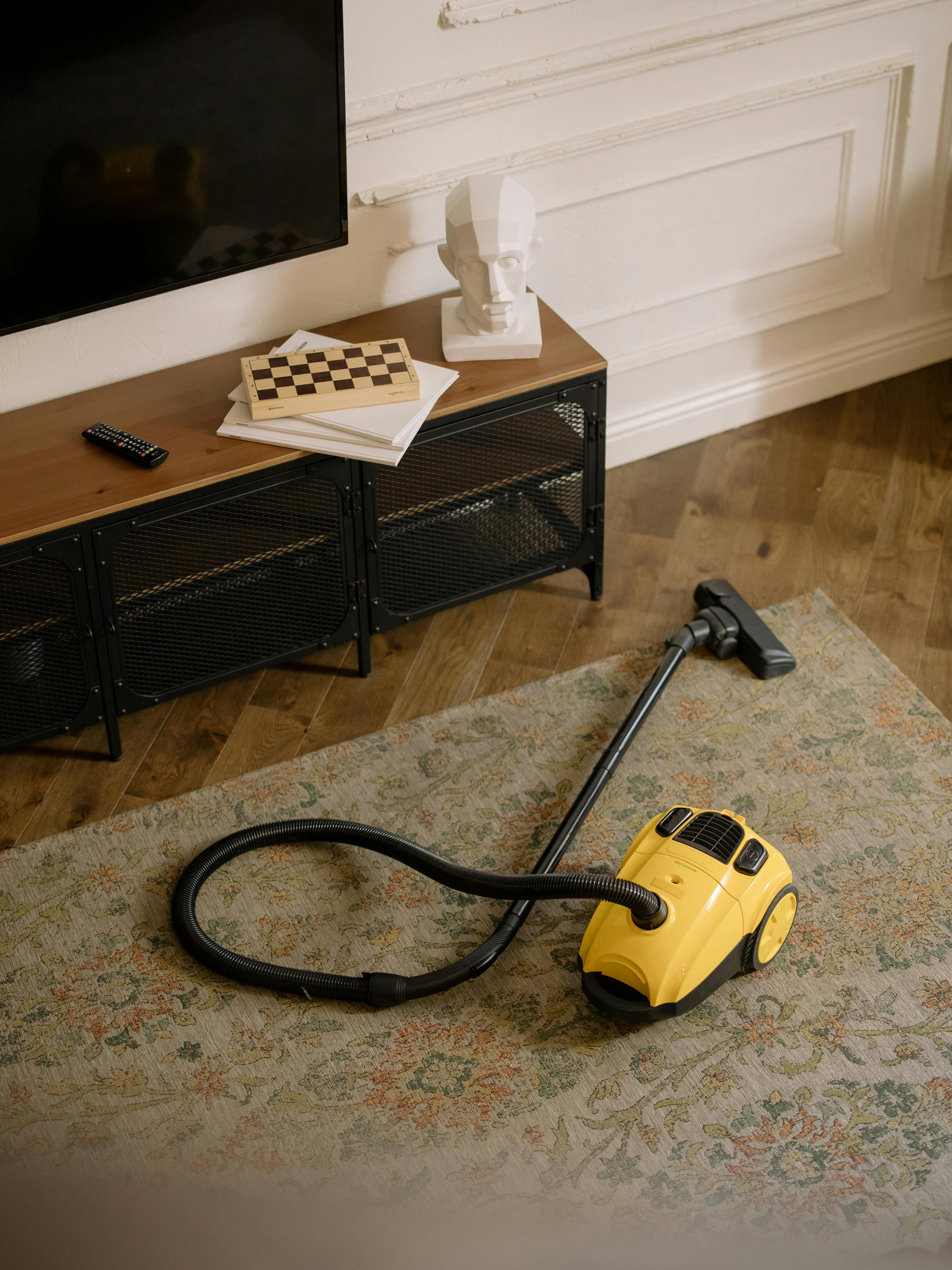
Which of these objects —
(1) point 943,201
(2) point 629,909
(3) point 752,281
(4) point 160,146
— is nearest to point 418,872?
(2) point 629,909

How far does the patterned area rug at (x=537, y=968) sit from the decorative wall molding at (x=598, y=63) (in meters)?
1.10

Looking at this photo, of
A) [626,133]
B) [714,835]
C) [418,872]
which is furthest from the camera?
[626,133]

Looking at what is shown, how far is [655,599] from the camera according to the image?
2570 millimetres

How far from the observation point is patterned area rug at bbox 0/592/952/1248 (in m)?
1.64

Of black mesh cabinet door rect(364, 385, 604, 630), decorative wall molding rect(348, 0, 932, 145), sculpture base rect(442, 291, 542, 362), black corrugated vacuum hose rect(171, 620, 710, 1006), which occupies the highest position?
decorative wall molding rect(348, 0, 932, 145)

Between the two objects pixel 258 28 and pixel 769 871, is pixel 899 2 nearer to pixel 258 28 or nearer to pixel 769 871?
pixel 258 28

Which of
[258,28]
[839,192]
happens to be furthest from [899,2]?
[258,28]

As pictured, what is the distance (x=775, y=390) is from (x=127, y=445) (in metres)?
1.68

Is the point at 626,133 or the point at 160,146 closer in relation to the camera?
the point at 160,146

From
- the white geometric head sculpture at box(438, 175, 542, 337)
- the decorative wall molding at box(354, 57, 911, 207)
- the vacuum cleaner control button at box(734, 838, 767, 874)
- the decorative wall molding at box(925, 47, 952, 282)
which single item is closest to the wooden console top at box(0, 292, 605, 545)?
the white geometric head sculpture at box(438, 175, 542, 337)

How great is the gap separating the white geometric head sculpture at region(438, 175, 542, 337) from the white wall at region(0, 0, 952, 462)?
8.3 inches

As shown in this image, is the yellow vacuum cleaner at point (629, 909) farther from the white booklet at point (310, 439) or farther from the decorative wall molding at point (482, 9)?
the decorative wall molding at point (482, 9)

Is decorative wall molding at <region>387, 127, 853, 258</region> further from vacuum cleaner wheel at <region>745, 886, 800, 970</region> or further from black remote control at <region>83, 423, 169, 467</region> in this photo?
vacuum cleaner wheel at <region>745, 886, 800, 970</region>

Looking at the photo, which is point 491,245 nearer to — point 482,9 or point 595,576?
point 482,9
